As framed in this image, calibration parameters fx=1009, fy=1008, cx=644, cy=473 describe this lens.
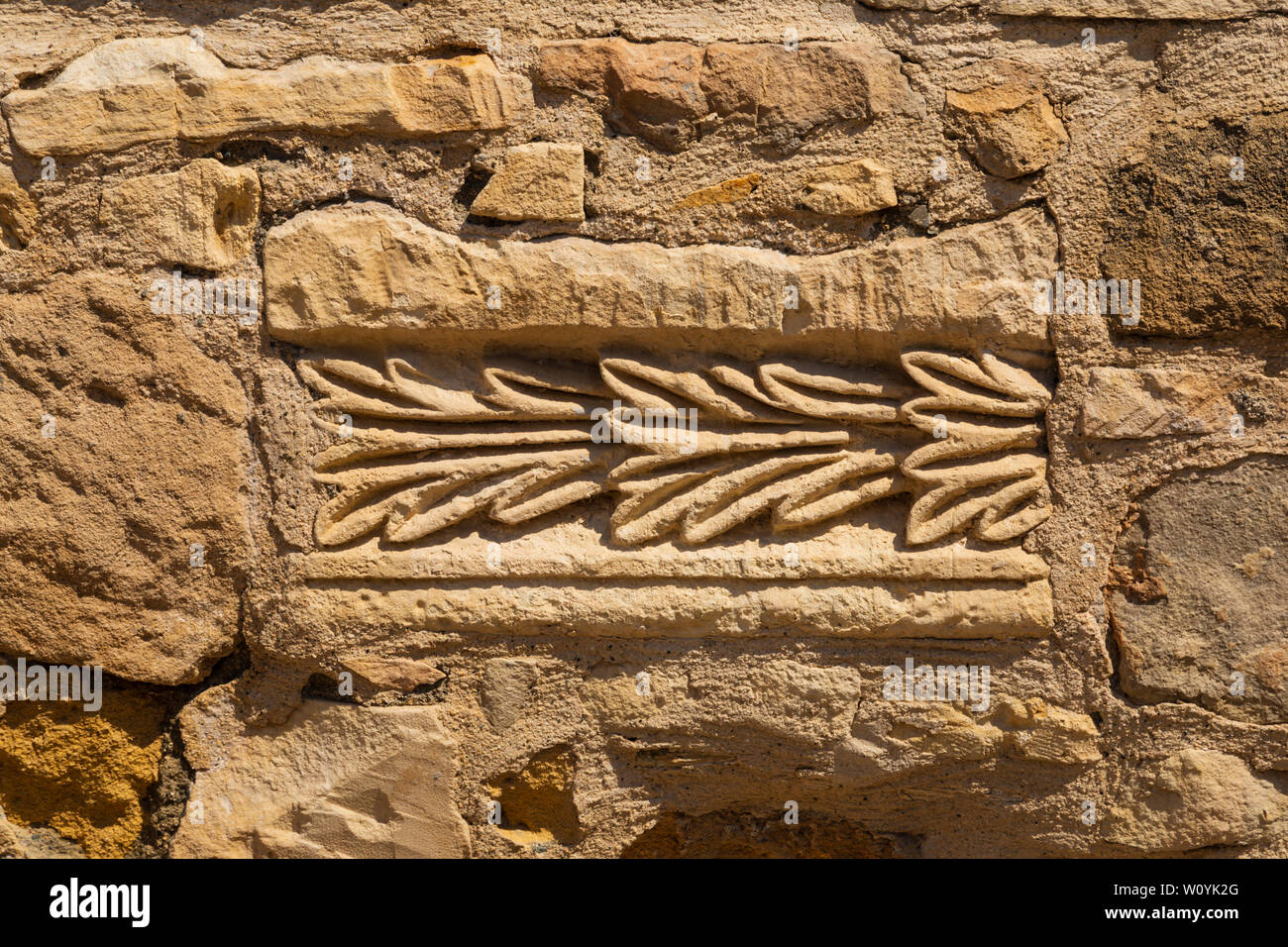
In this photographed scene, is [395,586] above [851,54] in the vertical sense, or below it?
below

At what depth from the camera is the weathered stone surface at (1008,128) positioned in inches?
61.8

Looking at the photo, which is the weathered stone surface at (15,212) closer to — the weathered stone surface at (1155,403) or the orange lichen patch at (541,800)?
the orange lichen patch at (541,800)

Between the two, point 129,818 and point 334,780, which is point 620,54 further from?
point 129,818

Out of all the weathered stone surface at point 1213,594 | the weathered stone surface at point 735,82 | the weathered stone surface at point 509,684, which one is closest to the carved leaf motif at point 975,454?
the weathered stone surface at point 1213,594

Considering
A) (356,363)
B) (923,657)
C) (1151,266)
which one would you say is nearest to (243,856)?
(356,363)

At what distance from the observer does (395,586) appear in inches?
62.6

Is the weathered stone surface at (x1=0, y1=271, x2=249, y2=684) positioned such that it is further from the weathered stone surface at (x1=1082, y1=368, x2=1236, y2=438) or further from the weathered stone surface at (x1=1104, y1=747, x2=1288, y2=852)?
the weathered stone surface at (x1=1104, y1=747, x2=1288, y2=852)

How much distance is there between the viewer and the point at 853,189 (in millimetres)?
1575

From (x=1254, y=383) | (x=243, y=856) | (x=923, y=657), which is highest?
(x=1254, y=383)

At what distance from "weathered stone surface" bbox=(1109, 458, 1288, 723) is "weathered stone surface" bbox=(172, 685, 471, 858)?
1112 millimetres

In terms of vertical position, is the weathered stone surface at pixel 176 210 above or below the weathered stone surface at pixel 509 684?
above

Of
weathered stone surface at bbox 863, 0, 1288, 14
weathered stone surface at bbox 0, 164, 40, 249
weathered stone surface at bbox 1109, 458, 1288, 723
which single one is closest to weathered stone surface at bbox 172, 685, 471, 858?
weathered stone surface at bbox 0, 164, 40, 249

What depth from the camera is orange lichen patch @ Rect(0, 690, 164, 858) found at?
5.31ft

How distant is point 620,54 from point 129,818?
1.45m
